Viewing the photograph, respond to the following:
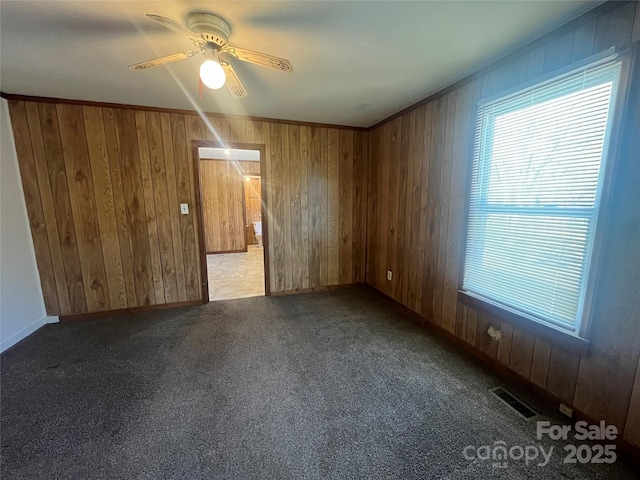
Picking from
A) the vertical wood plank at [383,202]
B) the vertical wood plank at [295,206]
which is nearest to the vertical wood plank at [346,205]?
the vertical wood plank at [383,202]

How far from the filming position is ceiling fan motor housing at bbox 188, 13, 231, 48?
141 cm

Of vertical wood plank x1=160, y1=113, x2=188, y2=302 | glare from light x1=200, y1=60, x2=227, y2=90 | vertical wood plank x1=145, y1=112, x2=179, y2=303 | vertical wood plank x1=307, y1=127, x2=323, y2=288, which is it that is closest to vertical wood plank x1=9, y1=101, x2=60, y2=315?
vertical wood plank x1=145, y1=112, x2=179, y2=303

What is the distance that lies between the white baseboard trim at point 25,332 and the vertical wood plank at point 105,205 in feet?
1.90

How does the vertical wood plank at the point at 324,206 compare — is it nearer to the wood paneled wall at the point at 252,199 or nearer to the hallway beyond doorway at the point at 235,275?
the hallway beyond doorway at the point at 235,275

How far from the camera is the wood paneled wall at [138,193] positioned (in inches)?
105

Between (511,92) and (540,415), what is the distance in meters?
2.09

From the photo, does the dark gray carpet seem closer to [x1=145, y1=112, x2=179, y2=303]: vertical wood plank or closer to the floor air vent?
the floor air vent

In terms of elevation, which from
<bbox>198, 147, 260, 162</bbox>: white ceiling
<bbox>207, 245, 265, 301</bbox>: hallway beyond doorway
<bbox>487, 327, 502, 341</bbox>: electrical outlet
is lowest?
<bbox>207, 245, 265, 301</bbox>: hallway beyond doorway

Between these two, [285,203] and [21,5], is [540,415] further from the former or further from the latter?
[21,5]

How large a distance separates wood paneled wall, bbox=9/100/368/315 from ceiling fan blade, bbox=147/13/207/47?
1743mm

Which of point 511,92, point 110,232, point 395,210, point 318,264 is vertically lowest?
point 318,264

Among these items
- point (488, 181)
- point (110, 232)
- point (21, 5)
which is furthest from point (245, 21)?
point (110, 232)

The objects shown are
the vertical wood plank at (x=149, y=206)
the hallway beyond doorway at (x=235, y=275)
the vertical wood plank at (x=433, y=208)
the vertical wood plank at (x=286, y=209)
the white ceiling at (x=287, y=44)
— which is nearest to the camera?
the white ceiling at (x=287, y=44)

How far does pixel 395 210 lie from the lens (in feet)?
10.4
